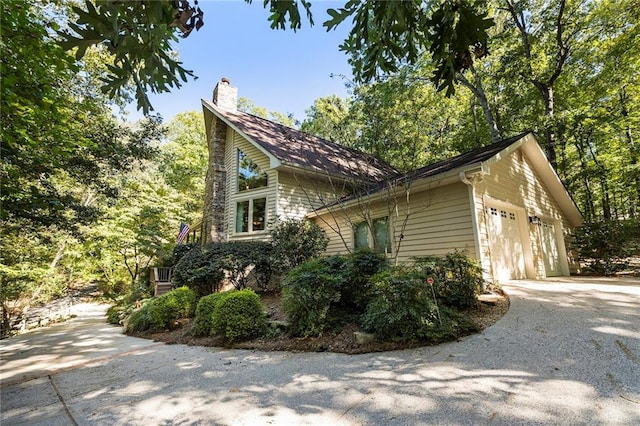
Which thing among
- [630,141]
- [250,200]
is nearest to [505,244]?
[250,200]

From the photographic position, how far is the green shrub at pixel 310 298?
4707mm

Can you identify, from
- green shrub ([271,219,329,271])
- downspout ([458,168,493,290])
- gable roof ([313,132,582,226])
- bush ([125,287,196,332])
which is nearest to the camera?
downspout ([458,168,493,290])

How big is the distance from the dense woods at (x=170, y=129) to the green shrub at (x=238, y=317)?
3.49 meters

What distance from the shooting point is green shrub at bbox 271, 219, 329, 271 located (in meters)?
7.99

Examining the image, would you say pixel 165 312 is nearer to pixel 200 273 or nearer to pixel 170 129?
pixel 200 273

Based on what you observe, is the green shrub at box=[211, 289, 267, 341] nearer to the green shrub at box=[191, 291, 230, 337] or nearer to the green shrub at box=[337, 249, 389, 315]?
the green shrub at box=[191, 291, 230, 337]

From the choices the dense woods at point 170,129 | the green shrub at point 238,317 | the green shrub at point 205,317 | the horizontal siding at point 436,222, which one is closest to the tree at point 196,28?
the dense woods at point 170,129

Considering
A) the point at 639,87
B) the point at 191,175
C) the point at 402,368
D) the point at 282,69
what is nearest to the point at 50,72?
the point at 282,69

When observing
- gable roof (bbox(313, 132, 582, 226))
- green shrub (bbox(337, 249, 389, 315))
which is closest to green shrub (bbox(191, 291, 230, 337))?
green shrub (bbox(337, 249, 389, 315))

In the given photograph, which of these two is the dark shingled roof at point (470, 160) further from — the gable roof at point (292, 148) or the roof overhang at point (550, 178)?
the gable roof at point (292, 148)

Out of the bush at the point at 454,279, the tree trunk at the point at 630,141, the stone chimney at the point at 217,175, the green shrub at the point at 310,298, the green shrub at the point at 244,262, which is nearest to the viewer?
the green shrub at the point at 310,298

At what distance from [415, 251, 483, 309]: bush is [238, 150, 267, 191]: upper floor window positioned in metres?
7.59

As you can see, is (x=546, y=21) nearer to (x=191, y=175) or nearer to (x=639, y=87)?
(x=639, y=87)

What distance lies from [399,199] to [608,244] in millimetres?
8207
